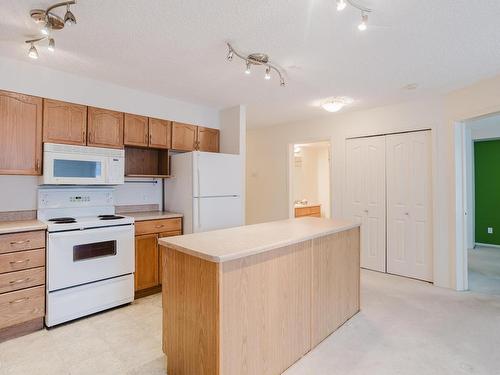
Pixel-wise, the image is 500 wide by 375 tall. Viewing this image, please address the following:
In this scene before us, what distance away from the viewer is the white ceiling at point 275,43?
1906mm

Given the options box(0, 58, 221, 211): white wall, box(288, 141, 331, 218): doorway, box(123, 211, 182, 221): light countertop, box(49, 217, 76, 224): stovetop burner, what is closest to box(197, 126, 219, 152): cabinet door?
box(0, 58, 221, 211): white wall

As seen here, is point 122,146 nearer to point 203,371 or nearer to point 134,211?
point 134,211

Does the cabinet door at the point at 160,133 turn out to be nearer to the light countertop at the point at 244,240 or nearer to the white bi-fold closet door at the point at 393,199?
the light countertop at the point at 244,240

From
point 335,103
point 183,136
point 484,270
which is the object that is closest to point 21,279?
point 183,136

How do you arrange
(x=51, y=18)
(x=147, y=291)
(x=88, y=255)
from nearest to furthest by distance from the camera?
(x=51, y=18) < (x=88, y=255) < (x=147, y=291)

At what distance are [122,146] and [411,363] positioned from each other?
132 inches

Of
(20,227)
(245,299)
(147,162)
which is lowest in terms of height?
(245,299)

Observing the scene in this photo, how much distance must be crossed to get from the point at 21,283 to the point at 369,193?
4.16m

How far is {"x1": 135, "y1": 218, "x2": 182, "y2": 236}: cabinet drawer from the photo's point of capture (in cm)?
327

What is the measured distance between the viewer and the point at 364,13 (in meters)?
1.92

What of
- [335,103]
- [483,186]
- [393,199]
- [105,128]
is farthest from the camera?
[483,186]

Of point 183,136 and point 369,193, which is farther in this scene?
point 369,193

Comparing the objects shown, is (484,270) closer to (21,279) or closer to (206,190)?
(206,190)

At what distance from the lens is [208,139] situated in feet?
14.0
